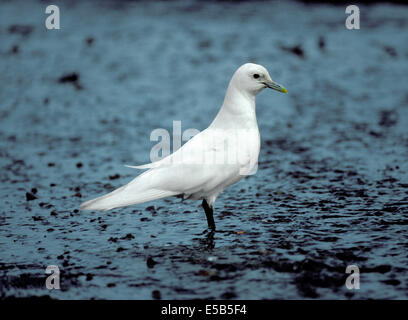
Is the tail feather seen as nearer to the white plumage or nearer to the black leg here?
the white plumage

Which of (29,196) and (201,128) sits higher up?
(201,128)

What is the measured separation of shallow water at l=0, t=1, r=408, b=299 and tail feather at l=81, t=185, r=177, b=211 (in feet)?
1.78

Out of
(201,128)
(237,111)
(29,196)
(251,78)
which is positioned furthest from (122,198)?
(201,128)

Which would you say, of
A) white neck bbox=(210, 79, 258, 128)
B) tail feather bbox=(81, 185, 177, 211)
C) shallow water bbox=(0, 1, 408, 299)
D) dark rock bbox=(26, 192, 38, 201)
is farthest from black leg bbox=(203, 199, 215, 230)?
dark rock bbox=(26, 192, 38, 201)

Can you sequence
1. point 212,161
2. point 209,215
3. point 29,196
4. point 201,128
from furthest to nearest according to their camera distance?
1. point 201,128
2. point 29,196
3. point 209,215
4. point 212,161

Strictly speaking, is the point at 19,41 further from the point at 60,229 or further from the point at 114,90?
the point at 60,229

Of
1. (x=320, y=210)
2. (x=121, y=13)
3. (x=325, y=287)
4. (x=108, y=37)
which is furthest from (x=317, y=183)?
(x=121, y=13)

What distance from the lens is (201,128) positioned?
1208 cm

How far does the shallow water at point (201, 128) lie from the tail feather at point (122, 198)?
54 cm

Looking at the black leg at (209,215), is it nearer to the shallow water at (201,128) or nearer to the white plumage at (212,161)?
the white plumage at (212,161)

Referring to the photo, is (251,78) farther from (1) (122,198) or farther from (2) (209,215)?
(1) (122,198)

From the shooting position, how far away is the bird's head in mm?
7590

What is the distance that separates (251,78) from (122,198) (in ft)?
6.95

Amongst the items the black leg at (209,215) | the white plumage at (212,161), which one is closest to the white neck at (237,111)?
the white plumage at (212,161)
